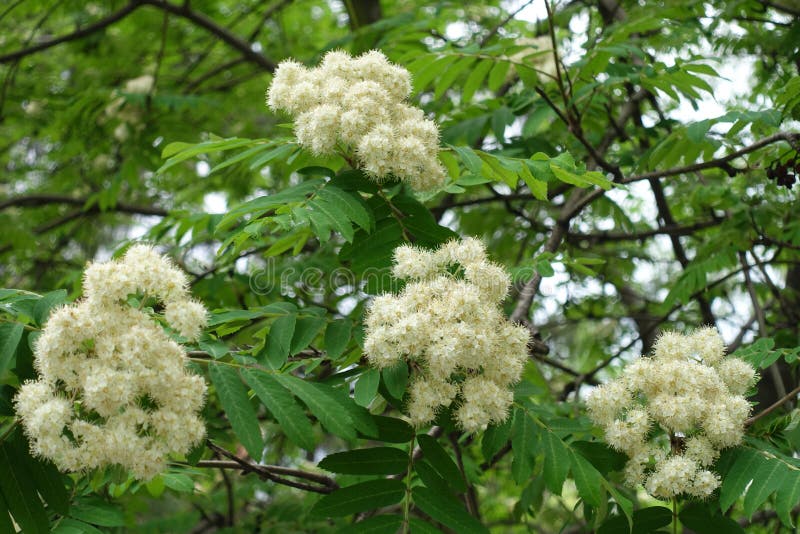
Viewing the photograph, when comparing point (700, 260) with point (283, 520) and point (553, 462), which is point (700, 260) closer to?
point (553, 462)

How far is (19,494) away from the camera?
228 centimetres

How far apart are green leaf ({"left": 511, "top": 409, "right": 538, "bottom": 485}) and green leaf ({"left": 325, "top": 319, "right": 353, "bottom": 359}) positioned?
0.64 m

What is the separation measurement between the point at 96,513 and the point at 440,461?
1.23 metres

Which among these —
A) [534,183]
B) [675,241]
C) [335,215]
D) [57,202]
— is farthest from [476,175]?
[57,202]

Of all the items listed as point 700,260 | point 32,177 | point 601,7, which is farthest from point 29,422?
point 32,177

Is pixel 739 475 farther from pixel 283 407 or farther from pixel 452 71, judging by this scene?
pixel 452 71

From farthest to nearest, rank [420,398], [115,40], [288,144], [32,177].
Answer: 1. [32,177]
2. [115,40]
3. [288,144]
4. [420,398]

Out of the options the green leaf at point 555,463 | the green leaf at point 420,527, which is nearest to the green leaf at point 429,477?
the green leaf at point 420,527

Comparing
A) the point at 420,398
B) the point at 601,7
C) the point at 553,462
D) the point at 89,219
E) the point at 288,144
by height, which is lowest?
the point at 89,219

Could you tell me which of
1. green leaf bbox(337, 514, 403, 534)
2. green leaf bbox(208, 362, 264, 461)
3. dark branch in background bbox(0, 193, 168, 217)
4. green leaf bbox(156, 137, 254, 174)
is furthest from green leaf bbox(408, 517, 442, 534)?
dark branch in background bbox(0, 193, 168, 217)

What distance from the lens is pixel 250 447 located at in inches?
85.0

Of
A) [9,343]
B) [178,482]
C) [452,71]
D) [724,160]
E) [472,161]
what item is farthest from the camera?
[452,71]

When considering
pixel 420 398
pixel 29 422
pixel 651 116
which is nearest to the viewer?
pixel 29 422

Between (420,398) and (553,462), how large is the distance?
54 cm
